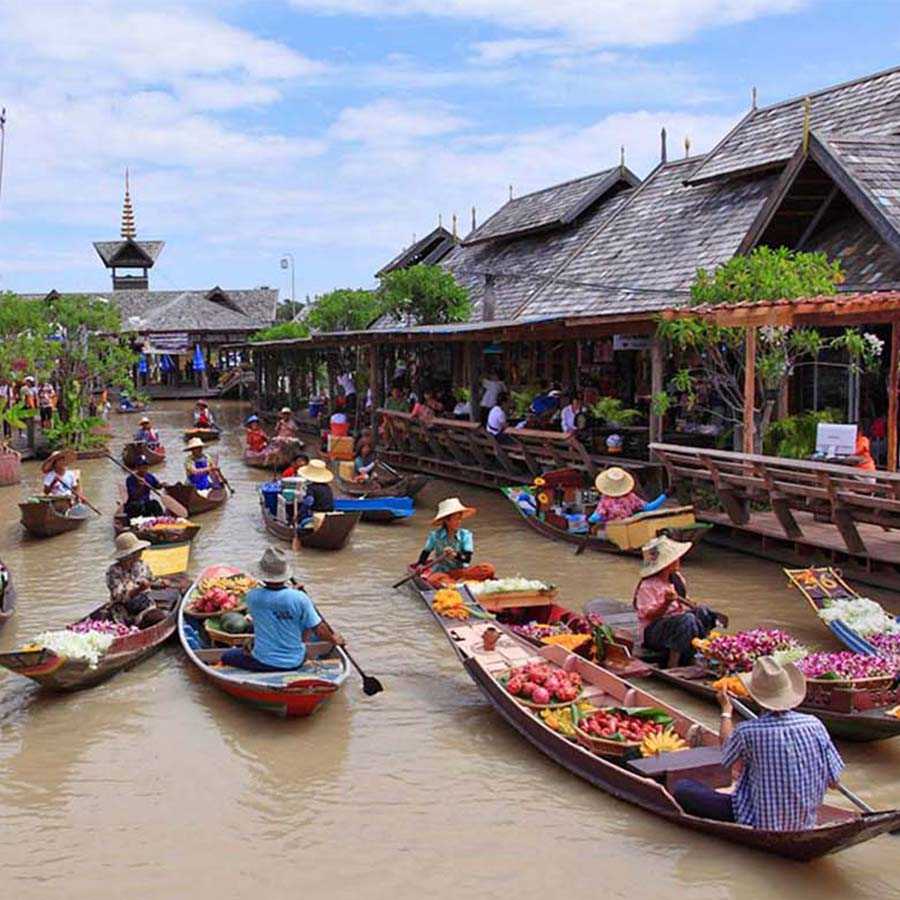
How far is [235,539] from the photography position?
55.9 ft

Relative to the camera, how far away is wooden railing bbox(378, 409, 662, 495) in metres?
16.7

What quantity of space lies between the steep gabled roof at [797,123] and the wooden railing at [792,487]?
7789 mm

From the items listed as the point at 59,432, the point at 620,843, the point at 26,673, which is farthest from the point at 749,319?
the point at 59,432

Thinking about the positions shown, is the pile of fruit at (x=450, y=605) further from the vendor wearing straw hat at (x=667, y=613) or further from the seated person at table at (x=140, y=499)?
the seated person at table at (x=140, y=499)

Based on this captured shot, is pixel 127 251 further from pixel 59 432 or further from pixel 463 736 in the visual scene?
pixel 463 736

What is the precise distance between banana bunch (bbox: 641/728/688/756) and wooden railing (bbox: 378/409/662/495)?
29.2ft

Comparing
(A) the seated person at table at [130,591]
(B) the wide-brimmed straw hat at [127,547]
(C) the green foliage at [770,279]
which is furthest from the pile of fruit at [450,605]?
(C) the green foliage at [770,279]

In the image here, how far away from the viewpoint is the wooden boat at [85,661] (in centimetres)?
870

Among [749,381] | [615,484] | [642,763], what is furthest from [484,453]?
[642,763]

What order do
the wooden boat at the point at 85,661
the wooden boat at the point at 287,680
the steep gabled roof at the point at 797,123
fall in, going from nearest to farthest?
the wooden boat at the point at 287,680 → the wooden boat at the point at 85,661 → the steep gabled roof at the point at 797,123

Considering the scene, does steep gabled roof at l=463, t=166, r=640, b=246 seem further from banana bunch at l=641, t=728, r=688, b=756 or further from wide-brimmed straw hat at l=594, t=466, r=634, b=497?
banana bunch at l=641, t=728, r=688, b=756

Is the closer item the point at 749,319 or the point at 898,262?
the point at 749,319

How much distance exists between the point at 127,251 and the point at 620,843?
187 feet

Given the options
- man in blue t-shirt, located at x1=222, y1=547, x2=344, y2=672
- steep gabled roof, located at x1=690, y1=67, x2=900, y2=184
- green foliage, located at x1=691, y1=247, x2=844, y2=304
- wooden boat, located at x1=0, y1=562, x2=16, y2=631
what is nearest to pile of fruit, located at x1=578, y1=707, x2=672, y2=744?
man in blue t-shirt, located at x1=222, y1=547, x2=344, y2=672
